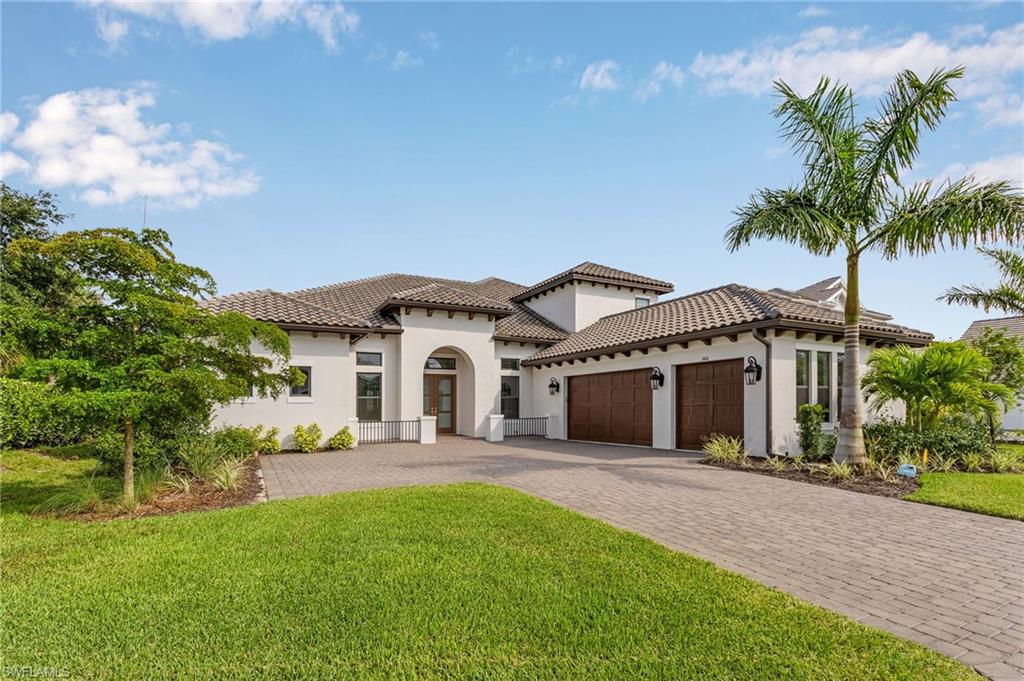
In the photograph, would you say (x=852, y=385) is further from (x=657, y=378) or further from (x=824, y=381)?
(x=657, y=378)

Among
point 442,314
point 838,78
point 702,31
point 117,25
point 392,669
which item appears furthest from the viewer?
point 442,314

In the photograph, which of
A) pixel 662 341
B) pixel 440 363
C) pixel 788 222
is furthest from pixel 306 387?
pixel 788 222

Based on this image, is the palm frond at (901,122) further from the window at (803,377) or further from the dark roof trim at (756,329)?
the window at (803,377)

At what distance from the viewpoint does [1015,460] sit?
1100 centimetres

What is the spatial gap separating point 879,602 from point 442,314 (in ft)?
54.0

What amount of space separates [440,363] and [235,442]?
389 inches

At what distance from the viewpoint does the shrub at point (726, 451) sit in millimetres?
11953

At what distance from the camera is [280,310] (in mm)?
16234

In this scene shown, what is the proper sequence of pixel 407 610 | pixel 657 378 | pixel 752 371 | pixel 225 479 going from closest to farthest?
1. pixel 407 610
2. pixel 225 479
3. pixel 752 371
4. pixel 657 378

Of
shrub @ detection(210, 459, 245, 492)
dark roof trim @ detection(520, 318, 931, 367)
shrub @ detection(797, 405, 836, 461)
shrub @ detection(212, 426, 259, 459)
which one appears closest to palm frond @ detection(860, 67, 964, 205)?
dark roof trim @ detection(520, 318, 931, 367)

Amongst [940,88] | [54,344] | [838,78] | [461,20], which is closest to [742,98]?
[838,78]

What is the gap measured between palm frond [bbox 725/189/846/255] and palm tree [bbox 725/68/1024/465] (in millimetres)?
21

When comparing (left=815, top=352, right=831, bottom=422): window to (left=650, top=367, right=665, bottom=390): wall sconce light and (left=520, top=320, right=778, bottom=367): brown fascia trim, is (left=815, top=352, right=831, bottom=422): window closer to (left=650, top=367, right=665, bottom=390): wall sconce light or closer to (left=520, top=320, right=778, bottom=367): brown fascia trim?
(left=520, top=320, right=778, bottom=367): brown fascia trim

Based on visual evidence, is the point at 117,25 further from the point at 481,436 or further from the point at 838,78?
the point at 481,436
